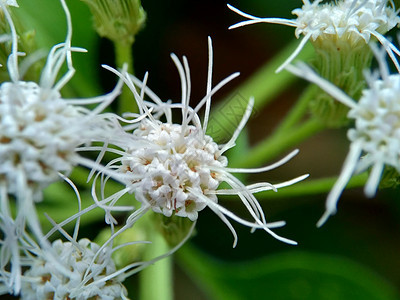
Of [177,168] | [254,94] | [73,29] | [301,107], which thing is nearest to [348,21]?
[301,107]

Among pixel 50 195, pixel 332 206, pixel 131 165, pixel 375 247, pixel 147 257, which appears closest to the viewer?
pixel 332 206

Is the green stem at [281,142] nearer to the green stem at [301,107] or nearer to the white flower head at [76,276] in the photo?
the green stem at [301,107]

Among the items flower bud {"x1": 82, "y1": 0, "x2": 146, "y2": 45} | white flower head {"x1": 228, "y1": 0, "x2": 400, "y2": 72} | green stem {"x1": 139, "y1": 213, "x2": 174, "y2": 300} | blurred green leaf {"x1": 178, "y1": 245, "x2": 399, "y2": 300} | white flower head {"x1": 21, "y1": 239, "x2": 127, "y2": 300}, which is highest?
white flower head {"x1": 228, "y1": 0, "x2": 400, "y2": 72}

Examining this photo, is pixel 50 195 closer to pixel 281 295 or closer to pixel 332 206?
pixel 281 295

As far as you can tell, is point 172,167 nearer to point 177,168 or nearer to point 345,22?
point 177,168

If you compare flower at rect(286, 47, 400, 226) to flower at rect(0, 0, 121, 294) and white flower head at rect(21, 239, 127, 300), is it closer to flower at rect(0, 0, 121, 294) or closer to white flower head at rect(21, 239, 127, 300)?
flower at rect(0, 0, 121, 294)

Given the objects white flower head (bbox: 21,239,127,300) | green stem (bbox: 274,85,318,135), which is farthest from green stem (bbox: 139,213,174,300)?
green stem (bbox: 274,85,318,135)

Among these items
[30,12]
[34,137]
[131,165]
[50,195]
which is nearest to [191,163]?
[131,165]
